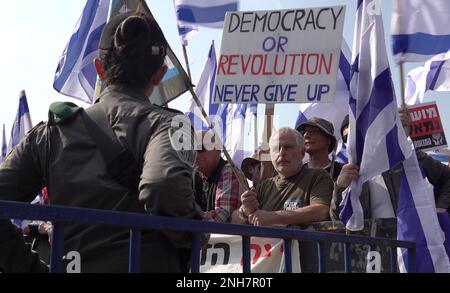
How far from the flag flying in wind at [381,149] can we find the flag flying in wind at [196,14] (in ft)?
11.0

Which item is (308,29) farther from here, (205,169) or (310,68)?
(205,169)

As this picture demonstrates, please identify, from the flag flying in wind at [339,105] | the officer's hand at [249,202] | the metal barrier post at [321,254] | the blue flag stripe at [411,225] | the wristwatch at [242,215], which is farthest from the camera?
the flag flying in wind at [339,105]

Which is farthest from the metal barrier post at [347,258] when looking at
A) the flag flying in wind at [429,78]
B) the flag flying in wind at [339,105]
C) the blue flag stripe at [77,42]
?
the blue flag stripe at [77,42]

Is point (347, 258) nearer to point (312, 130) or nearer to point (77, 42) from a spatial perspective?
point (312, 130)

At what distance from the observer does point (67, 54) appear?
8.10 metres

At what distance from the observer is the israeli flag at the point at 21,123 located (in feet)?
34.0

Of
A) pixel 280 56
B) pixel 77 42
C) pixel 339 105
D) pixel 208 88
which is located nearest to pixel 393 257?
pixel 280 56

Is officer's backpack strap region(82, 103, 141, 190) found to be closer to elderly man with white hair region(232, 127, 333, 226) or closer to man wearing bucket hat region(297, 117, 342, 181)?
elderly man with white hair region(232, 127, 333, 226)

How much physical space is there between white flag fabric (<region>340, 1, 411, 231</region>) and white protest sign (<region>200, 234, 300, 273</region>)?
1.66 feet

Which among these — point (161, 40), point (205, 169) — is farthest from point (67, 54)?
point (161, 40)

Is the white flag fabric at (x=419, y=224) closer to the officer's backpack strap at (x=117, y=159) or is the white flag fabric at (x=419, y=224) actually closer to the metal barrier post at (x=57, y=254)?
the officer's backpack strap at (x=117, y=159)

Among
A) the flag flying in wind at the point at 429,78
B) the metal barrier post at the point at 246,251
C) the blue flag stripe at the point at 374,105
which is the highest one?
the flag flying in wind at the point at 429,78

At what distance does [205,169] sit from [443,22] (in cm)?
251

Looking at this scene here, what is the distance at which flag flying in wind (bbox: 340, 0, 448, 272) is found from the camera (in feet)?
12.4
